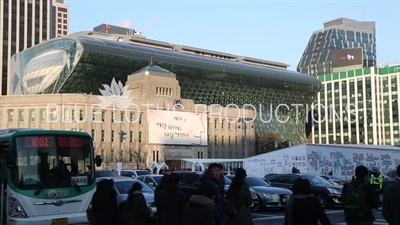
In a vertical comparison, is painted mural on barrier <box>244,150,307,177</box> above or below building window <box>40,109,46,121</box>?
below

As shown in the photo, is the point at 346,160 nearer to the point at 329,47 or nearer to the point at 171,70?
the point at 171,70

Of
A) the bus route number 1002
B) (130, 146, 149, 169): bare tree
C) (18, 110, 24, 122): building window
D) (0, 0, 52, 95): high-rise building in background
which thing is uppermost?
(0, 0, 52, 95): high-rise building in background

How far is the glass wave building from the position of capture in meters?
97.8

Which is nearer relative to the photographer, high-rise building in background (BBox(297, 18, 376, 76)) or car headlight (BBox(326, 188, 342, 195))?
car headlight (BBox(326, 188, 342, 195))

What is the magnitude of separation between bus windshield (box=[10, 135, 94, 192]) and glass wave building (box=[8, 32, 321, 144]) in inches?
3292

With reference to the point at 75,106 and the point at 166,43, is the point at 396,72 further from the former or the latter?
the point at 75,106

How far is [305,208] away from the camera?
786cm

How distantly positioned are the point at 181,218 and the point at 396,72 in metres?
140

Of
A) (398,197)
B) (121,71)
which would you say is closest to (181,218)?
(398,197)

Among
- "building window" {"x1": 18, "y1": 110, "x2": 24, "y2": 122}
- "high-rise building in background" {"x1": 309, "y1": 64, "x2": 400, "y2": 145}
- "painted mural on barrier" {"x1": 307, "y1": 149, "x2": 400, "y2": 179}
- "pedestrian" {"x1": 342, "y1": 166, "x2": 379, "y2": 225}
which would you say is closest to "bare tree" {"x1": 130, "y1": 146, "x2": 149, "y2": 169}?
"building window" {"x1": 18, "y1": 110, "x2": 24, "y2": 122}

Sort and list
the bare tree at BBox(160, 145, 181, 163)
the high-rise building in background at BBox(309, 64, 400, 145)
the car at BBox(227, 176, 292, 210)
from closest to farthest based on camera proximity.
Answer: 1. the car at BBox(227, 176, 292, 210)
2. the bare tree at BBox(160, 145, 181, 163)
3. the high-rise building in background at BBox(309, 64, 400, 145)

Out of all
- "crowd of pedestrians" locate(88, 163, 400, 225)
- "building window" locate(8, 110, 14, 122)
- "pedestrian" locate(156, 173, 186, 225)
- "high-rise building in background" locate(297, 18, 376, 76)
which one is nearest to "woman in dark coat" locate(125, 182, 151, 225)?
"crowd of pedestrians" locate(88, 163, 400, 225)

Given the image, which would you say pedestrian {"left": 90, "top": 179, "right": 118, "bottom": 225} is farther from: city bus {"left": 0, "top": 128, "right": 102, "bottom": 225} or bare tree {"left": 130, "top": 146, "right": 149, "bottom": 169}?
bare tree {"left": 130, "top": 146, "right": 149, "bottom": 169}

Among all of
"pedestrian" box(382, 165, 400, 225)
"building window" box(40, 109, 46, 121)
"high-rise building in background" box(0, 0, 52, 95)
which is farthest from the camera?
"high-rise building in background" box(0, 0, 52, 95)
